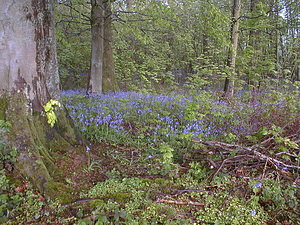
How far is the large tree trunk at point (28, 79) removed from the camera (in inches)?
102

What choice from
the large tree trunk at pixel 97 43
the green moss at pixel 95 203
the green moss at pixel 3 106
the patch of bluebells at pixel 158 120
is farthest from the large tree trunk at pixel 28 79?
the large tree trunk at pixel 97 43

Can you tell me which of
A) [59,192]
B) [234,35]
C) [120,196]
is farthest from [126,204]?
[234,35]

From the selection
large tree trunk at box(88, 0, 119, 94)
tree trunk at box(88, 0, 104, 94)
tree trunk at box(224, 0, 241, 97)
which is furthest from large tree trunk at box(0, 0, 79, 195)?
tree trunk at box(224, 0, 241, 97)

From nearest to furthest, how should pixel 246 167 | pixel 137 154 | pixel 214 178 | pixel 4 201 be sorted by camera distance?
1. pixel 4 201
2. pixel 214 178
3. pixel 246 167
4. pixel 137 154

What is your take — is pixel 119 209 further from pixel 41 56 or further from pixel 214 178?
pixel 41 56

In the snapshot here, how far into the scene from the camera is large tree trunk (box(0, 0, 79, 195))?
8.52 ft

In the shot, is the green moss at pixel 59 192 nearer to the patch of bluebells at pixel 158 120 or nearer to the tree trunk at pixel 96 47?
the patch of bluebells at pixel 158 120

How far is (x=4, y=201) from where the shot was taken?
2.19 meters

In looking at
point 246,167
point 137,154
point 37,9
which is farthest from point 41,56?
point 246,167

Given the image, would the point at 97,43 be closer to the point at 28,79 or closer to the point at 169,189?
the point at 28,79

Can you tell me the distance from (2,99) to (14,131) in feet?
1.43

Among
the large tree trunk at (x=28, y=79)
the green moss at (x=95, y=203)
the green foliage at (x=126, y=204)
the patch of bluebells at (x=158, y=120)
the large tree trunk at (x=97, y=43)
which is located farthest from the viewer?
the large tree trunk at (x=97, y=43)

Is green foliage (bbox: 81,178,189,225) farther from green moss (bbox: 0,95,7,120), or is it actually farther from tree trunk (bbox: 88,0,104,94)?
tree trunk (bbox: 88,0,104,94)

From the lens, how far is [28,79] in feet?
9.13
